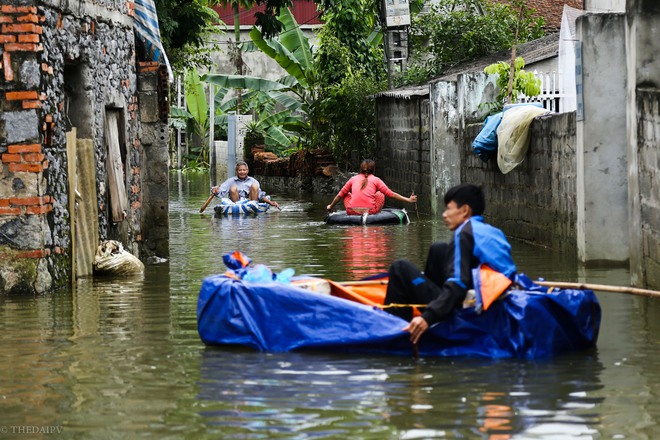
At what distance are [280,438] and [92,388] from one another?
195cm

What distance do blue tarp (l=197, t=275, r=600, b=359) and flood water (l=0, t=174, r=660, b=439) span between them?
0.12 meters

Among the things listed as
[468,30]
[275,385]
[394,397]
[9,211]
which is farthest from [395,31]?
[394,397]

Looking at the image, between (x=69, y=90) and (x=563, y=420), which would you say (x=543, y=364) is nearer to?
(x=563, y=420)

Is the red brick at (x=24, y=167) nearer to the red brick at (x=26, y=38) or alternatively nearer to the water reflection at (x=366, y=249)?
the red brick at (x=26, y=38)

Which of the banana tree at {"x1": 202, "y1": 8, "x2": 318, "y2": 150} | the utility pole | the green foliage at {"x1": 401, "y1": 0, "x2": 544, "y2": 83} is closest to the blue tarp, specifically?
the green foliage at {"x1": 401, "y1": 0, "x2": 544, "y2": 83}

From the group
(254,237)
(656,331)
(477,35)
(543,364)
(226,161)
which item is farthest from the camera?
(226,161)

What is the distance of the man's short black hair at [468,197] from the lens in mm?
9383

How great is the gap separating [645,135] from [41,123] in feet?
20.2

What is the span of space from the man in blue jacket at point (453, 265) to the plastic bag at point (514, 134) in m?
9.25

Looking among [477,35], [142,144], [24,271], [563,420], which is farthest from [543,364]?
[477,35]

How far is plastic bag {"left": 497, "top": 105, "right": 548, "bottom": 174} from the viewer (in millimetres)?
18828

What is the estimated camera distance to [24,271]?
13.3m

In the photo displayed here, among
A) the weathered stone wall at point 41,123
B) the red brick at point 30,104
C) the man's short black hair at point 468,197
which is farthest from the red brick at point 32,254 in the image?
the man's short black hair at point 468,197

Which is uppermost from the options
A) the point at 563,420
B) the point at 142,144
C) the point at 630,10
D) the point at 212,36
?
the point at 212,36
